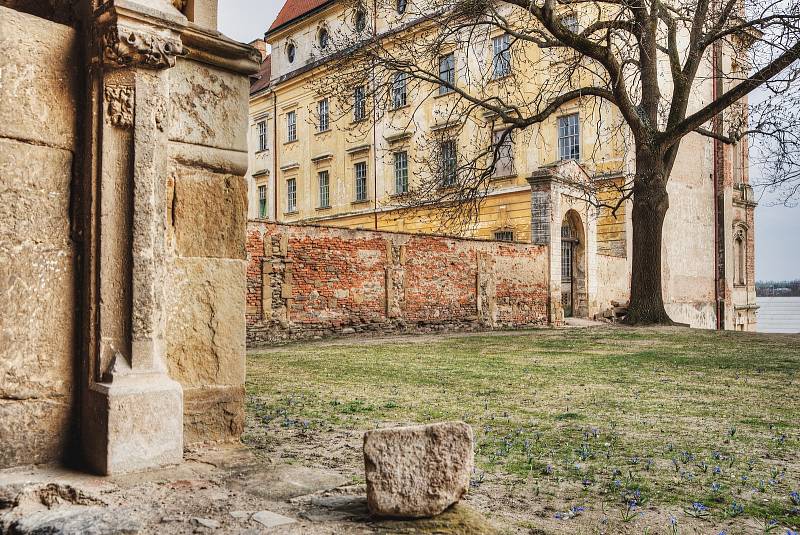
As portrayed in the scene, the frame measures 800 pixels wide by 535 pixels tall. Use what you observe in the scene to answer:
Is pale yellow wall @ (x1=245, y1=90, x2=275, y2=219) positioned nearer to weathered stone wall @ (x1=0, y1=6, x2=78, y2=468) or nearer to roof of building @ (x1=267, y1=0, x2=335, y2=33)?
roof of building @ (x1=267, y1=0, x2=335, y2=33)

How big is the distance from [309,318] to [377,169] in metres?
15.9

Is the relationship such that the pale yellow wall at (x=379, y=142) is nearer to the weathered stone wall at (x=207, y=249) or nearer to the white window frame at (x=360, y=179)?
the white window frame at (x=360, y=179)

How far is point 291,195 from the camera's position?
34.9 metres

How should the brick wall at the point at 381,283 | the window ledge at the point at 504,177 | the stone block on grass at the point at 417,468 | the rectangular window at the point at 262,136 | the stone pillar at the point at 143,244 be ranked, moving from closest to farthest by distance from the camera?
the stone block on grass at the point at 417,468, the stone pillar at the point at 143,244, the brick wall at the point at 381,283, the window ledge at the point at 504,177, the rectangular window at the point at 262,136

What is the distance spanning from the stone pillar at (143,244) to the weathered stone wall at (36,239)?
137mm

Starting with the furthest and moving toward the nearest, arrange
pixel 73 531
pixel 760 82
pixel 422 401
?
pixel 760 82 < pixel 422 401 < pixel 73 531

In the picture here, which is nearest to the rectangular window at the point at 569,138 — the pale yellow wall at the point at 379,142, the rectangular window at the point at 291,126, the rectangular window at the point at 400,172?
the pale yellow wall at the point at 379,142

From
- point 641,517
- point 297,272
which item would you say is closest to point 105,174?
point 641,517

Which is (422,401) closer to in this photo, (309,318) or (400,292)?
(309,318)

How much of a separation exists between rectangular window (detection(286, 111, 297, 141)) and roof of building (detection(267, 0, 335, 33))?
4693mm

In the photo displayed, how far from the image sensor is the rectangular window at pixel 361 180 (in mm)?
30561

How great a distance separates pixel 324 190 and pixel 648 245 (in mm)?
20147

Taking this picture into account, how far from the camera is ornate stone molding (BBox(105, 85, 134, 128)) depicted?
131 inches

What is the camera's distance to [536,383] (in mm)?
6871
